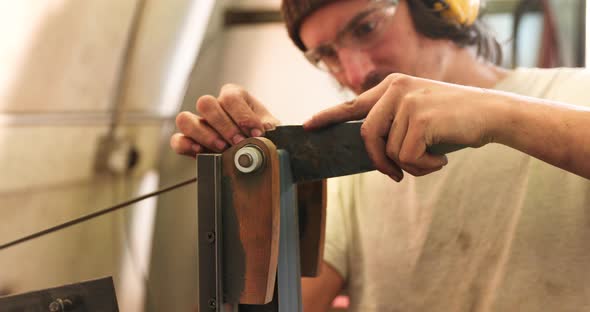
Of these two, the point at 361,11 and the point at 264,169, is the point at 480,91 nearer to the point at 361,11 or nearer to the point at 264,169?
the point at 264,169

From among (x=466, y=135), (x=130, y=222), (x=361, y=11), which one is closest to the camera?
(x=466, y=135)

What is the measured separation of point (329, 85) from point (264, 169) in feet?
2.51

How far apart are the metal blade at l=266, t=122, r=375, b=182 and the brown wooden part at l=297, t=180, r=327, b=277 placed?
0.09m

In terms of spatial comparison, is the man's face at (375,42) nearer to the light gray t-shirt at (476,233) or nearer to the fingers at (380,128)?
the light gray t-shirt at (476,233)

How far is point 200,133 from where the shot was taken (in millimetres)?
573

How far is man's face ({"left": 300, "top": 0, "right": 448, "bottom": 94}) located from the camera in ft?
2.79

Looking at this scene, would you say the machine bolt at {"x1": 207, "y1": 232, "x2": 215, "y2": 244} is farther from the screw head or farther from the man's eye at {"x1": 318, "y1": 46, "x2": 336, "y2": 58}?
the man's eye at {"x1": 318, "y1": 46, "x2": 336, "y2": 58}

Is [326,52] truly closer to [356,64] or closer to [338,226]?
[356,64]

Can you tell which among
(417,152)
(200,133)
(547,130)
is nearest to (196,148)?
(200,133)

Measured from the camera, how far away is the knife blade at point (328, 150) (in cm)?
49

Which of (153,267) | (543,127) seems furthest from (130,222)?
(543,127)

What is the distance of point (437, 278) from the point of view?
767mm

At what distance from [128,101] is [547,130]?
0.88m

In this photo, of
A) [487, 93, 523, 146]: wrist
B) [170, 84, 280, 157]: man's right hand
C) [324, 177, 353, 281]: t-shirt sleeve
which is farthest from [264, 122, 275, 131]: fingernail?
[324, 177, 353, 281]: t-shirt sleeve
